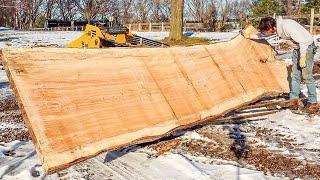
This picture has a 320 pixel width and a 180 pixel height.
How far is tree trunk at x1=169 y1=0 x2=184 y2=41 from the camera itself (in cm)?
1859

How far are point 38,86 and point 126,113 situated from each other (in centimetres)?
93

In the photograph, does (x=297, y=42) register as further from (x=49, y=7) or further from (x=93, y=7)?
(x=49, y=7)

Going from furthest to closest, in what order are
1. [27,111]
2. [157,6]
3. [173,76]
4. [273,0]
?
[157,6] < [273,0] < [173,76] < [27,111]

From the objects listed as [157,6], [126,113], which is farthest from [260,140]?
[157,6]

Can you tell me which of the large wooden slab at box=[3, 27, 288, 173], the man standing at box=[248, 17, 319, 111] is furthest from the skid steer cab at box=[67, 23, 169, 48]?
the large wooden slab at box=[3, 27, 288, 173]

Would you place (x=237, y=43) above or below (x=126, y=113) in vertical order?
above

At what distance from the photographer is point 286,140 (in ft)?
17.1

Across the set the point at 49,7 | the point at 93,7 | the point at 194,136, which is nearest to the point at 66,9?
the point at 49,7

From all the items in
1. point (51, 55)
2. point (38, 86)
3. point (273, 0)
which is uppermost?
point (273, 0)

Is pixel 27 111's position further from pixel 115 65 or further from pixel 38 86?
pixel 115 65

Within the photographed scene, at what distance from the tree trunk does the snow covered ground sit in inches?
511

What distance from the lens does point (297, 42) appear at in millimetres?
6520

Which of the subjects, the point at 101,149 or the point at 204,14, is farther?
the point at 204,14

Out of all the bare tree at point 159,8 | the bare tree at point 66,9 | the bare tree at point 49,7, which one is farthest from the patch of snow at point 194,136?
the bare tree at point 49,7
